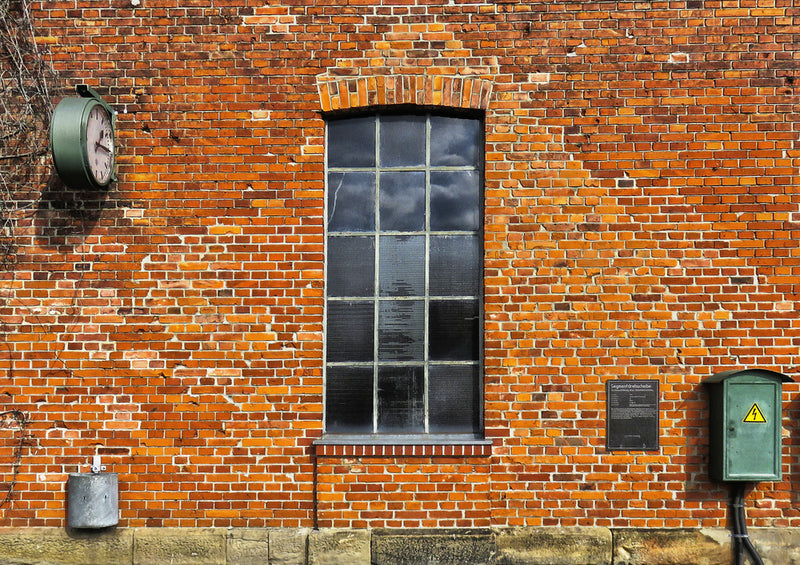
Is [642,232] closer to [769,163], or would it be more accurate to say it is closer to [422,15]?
[769,163]

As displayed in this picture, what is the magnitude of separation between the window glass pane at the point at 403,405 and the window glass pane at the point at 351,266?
0.80m

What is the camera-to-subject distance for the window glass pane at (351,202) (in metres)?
4.74

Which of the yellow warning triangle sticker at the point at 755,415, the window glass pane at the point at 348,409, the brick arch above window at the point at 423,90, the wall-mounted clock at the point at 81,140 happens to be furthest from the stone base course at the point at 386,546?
the brick arch above window at the point at 423,90

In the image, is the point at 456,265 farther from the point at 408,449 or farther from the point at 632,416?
the point at 632,416

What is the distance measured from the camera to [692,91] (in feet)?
14.8

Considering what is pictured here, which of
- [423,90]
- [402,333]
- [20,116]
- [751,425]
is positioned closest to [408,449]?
[402,333]

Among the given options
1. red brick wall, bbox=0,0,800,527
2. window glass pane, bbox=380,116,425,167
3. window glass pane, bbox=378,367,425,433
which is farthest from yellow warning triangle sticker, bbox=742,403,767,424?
window glass pane, bbox=380,116,425,167

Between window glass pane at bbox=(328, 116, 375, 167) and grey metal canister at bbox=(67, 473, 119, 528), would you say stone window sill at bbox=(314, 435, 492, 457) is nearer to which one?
grey metal canister at bbox=(67, 473, 119, 528)

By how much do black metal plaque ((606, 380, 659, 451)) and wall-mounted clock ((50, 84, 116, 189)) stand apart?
4.36 m

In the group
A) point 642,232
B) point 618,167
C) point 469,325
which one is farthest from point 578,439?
point 618,167

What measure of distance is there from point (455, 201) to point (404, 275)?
760mm

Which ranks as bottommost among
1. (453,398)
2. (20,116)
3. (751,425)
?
(751,425)

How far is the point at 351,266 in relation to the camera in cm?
473

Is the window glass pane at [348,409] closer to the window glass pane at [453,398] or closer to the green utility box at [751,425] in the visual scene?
the window glass pane at [453,398]
